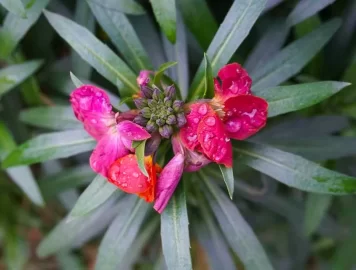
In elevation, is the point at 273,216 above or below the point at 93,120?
below

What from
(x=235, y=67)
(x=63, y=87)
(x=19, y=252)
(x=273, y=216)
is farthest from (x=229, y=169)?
(x=19, y=252)

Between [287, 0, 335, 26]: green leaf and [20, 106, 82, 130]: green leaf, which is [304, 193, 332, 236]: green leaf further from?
[20, 106, 82, 130]: green leaf

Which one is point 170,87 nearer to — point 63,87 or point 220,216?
point 220,216

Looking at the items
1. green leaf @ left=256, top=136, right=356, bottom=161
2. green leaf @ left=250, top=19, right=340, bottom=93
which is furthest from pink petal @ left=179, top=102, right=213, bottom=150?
green leaf @ left=256, top=136, right=356, bottom=161

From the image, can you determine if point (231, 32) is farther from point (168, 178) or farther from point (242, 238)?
point (242, 238)

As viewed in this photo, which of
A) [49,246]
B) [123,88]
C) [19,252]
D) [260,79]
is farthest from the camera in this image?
[19,252]

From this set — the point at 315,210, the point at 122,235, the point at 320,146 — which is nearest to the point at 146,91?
the point at 122,235

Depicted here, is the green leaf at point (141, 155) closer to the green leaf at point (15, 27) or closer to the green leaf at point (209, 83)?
the green leaf at point (209, 83)

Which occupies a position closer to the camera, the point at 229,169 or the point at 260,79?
the point at 229,169
